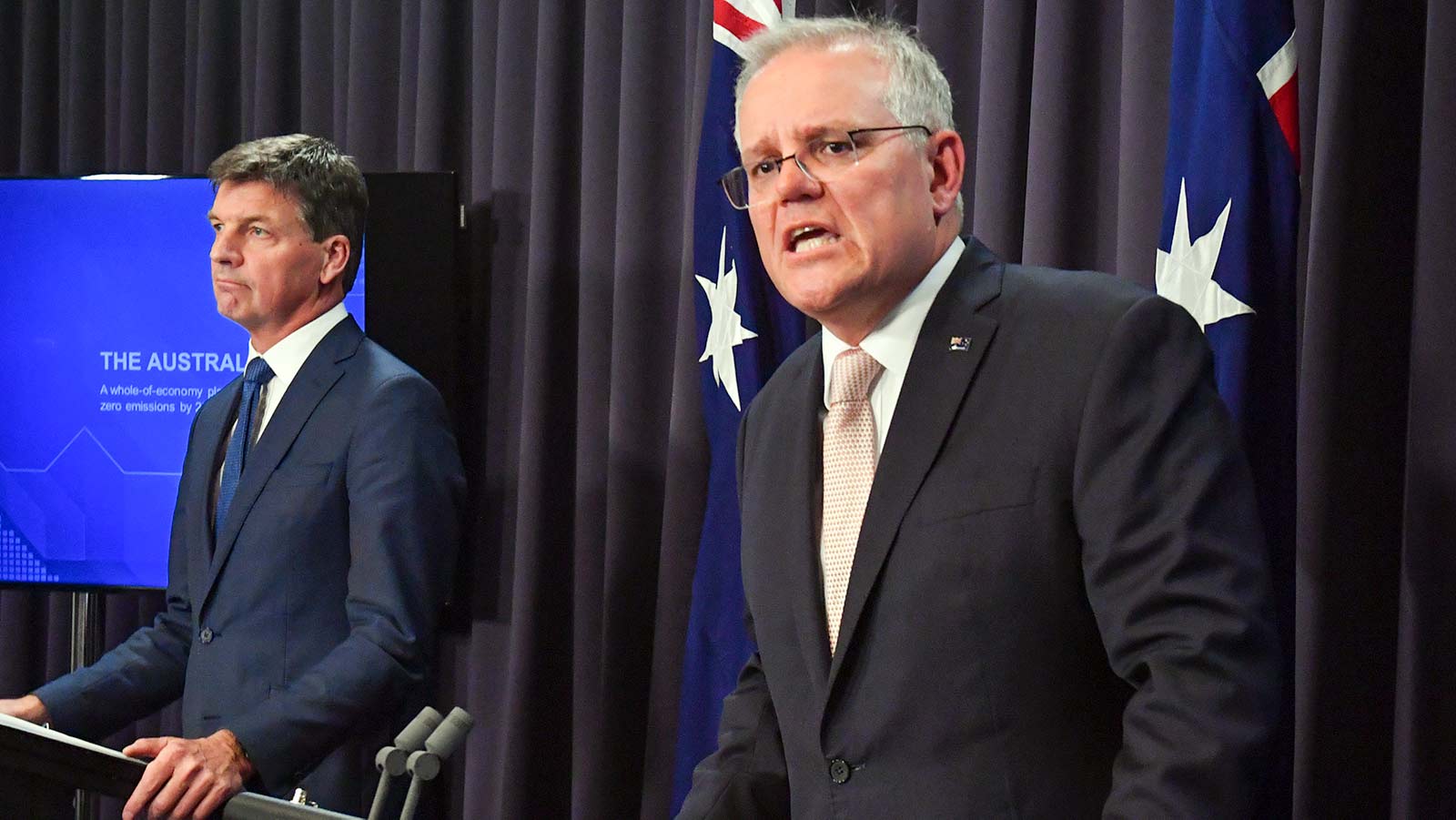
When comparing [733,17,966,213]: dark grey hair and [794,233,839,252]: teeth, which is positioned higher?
[733,17,966,213]: dark grey hair

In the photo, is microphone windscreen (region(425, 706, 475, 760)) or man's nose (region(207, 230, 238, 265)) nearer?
microphone windscreen (region(425, 706, 475, 760))

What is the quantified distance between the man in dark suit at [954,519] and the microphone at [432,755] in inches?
14.2

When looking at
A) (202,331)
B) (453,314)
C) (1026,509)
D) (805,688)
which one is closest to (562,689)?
(453,314)

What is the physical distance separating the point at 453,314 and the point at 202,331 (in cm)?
63

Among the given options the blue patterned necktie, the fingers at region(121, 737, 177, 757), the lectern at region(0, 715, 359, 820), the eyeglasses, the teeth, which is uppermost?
the eyeglasses

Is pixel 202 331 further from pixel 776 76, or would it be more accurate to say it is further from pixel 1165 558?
pixel 1165 558

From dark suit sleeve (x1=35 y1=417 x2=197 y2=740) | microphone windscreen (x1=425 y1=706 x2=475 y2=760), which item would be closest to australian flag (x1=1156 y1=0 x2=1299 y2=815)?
microphone windscreen (x1=425 y1=706 x2=475 y2=760)

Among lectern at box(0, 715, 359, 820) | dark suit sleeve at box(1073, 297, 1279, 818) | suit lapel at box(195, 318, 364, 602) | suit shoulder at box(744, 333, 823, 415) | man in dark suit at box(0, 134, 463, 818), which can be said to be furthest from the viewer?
suit lapel at box(195, 318, 364, 602)

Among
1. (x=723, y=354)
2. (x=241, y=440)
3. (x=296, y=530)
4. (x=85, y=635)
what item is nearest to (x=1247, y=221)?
(x=723, y=354)

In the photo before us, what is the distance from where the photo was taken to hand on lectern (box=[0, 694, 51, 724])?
8.40ft

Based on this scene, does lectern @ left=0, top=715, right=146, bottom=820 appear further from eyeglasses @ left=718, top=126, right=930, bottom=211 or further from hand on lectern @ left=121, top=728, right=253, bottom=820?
eyeglasses @ left=718, top=126, right=930, bottom=211

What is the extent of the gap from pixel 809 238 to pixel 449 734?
73 cm

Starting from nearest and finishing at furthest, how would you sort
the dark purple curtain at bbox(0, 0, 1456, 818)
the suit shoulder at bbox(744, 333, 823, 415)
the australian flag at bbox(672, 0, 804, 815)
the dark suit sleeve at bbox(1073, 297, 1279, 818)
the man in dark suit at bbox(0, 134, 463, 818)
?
the dark suit sleeve at bbox(1073, 297, 1279, 818), the suit shoulder at bbox(744, 333, 823, 415), the dark purple curtain at bbox(0, 0, 1456, 818), the man in dark suit at bbox(0, 134, 463, 818), the australian flag at bbox(672, 0, 804, 815)

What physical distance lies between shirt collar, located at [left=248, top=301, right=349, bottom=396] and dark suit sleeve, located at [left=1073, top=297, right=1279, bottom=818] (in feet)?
5.97
